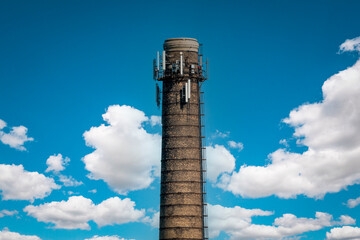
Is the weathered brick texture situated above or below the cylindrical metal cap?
below

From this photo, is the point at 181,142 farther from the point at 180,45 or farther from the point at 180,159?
the point at 180,45

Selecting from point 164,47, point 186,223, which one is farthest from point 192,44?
point 186,223

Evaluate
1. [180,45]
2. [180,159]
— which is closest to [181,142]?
[180,159]

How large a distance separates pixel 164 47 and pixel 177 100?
662 centimetres

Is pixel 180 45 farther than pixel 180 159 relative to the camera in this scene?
Yes

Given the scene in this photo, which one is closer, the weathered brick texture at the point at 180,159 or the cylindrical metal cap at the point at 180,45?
the weathered brick texture at the point at 180,159

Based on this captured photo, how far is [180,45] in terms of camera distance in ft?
291

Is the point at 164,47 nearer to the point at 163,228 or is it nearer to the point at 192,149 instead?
the point at 192,149

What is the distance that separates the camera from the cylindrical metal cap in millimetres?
88688

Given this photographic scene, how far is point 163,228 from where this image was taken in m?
84.9

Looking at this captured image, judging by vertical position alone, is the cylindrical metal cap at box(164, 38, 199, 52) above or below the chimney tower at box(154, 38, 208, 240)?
above

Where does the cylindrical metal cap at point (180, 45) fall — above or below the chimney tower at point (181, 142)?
above

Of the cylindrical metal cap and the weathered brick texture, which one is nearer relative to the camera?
the weathered brick texture

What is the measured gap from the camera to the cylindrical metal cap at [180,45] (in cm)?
8869
